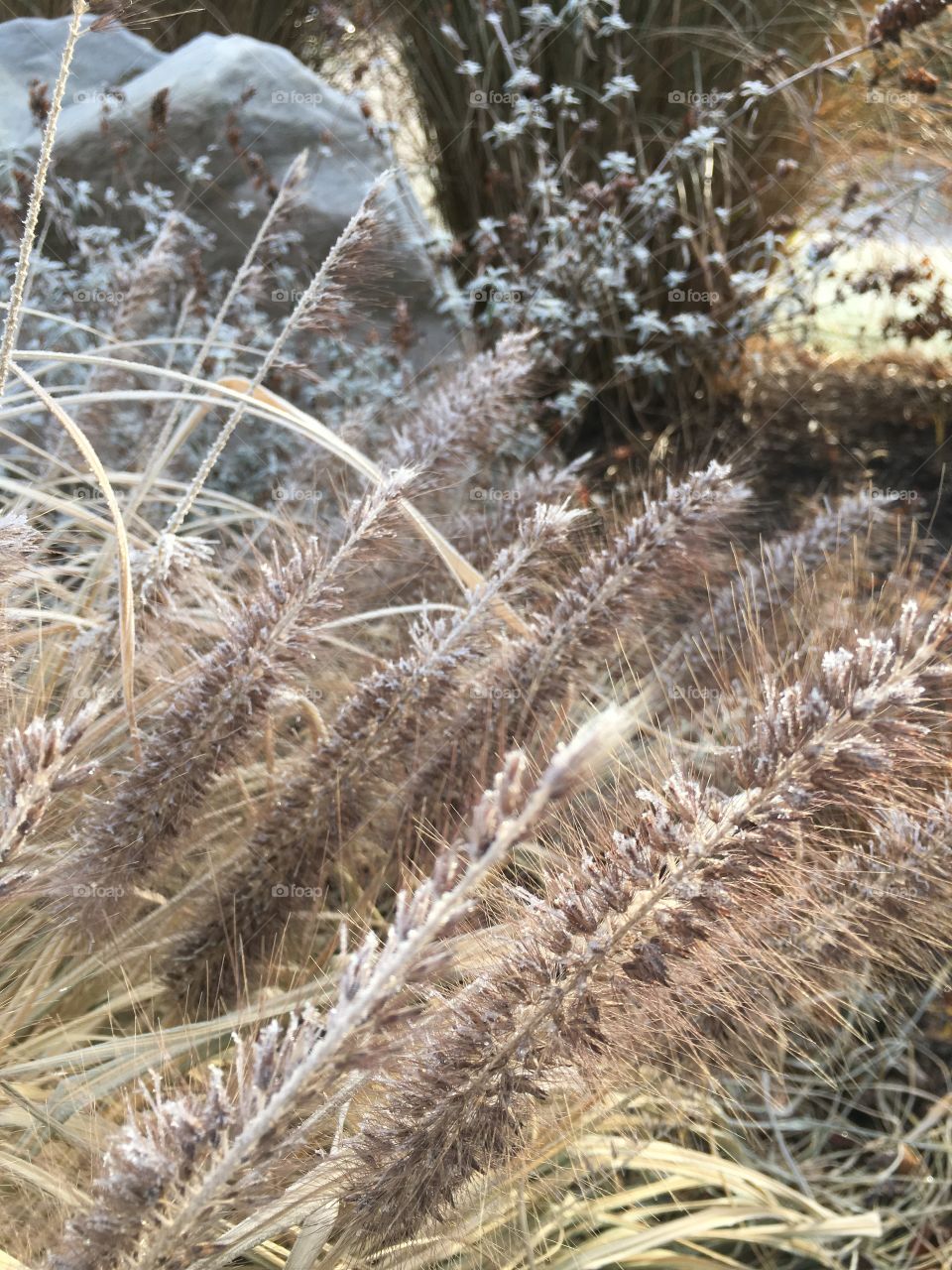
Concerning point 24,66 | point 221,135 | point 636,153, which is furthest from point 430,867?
point 636,153

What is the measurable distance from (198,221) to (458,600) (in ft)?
5.58

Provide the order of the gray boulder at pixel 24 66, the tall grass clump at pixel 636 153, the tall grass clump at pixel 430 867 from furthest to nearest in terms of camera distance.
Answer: the tall grass clump at pixel 636 153
the gray boulder at pixel 24 66
the tall grass clump at pixel 430 867

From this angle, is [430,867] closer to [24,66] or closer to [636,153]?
[24,66]

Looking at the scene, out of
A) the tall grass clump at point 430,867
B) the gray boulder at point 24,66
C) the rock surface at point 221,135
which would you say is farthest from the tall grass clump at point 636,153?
the tall grass clump at point 430,867

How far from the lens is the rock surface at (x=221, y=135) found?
8.05 ft

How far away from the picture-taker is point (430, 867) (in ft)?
3.21

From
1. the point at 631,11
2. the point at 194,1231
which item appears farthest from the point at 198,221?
the point at 194,1231

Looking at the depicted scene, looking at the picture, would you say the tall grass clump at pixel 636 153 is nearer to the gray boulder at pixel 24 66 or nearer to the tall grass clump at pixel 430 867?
the gray boulder at pixel 24 66

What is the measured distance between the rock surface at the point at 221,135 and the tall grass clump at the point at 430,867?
112cm

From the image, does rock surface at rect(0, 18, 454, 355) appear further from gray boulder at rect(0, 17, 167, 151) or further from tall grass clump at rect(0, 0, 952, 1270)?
tall grass clump at rect(0, 0, 952, 1270)

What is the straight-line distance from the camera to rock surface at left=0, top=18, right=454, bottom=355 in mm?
2455

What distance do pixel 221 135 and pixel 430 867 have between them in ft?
6.82

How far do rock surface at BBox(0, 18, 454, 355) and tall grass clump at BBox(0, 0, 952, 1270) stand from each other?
1.12 metres

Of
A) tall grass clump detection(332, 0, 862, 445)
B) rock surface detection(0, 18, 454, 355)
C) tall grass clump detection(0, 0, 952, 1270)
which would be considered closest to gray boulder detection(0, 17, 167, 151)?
rock surface detection(0, 18, 454, 355)
